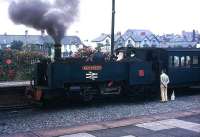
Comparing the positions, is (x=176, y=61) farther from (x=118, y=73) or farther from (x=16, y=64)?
(x=16, y=64)

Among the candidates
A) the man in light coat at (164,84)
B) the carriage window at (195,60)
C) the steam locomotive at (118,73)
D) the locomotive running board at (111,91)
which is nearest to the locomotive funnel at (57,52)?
the steam locomotive at (118,73)

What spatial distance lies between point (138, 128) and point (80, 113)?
3.00 meters

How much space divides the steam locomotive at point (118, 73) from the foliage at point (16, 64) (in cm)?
1216

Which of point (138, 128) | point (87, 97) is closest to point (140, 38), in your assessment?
point (87, 97)

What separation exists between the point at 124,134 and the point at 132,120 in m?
1.85

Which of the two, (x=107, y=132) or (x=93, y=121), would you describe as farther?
(x=93, y=121)

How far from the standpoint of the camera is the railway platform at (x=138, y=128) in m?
9.64

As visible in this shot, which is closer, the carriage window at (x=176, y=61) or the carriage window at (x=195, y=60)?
the carriage window at (x=176, y=61)

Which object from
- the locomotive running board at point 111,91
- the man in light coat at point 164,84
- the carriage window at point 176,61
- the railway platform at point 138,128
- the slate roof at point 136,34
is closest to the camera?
the railway platform at point 138,128

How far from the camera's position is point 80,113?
504 inches

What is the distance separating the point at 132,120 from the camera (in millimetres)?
11492

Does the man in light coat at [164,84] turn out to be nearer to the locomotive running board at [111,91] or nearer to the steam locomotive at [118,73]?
the steam locomotive at [118,73]

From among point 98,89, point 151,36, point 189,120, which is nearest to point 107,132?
point 189,120

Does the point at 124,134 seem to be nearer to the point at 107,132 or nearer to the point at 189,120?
the point at 107,132
